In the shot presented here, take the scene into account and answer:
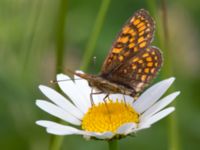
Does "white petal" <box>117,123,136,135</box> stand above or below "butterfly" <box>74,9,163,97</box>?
below

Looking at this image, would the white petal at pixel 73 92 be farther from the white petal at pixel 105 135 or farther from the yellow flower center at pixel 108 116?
the white petal at pixel 105 135

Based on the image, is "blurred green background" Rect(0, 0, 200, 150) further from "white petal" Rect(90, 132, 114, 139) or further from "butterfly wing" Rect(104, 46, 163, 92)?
"white petal" Rect(90, 132, 114, 139)

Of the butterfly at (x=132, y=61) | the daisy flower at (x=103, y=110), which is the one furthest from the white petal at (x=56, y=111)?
the butterfly at (x=132, y=61)

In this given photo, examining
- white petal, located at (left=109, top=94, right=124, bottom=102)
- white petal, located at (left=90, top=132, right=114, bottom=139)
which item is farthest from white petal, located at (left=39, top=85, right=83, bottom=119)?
white petal, located at (left=90, top=132, right=114, bottom=139)

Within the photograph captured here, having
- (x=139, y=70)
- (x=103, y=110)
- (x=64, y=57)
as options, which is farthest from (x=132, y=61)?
(x=64, y=57)

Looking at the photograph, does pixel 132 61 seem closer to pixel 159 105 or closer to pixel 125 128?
pixel 159 105

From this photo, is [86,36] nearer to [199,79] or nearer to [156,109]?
[199,79]
